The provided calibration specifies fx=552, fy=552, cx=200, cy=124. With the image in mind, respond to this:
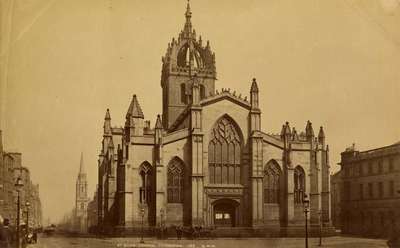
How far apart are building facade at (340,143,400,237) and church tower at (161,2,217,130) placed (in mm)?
16127

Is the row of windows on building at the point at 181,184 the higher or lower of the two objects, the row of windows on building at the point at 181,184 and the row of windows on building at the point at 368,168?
the lower

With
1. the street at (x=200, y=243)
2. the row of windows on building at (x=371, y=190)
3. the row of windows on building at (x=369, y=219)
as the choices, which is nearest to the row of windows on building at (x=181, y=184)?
the street at (x=200, y=243)

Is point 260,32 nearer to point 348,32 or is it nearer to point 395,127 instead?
point 348,32

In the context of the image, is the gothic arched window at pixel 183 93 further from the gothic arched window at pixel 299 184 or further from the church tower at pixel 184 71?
the gothic arched window at pixel 299 184

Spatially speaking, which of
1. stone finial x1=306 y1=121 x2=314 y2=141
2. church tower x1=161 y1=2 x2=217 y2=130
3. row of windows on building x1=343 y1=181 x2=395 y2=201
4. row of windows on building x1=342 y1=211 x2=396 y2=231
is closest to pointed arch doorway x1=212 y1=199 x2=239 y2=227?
stone finial x1=306 y1=121 x2=314 y2=141

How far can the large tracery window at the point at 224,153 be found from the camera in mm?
41562

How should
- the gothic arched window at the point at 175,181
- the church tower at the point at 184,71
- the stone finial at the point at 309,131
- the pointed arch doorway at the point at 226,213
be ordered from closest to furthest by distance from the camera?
1. the gothic arched window at the point at 175,181
2. the pointed arch doorway at the point at 226,213
3. the stone finial at the point at 309,131
4. the church tower at the point at 184,71

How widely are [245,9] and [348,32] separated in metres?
5.29

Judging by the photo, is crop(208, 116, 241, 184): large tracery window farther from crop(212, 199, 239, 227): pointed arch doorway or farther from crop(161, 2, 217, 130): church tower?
crop(161, 2, 217, 130): church tower

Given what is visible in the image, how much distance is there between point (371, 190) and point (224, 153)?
14.4 metres

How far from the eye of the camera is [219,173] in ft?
136

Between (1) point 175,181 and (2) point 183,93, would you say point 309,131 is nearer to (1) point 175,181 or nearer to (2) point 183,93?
(1) point 175,181

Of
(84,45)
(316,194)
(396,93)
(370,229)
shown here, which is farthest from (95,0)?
(370,229)

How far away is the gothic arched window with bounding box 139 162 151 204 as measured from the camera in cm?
4009
